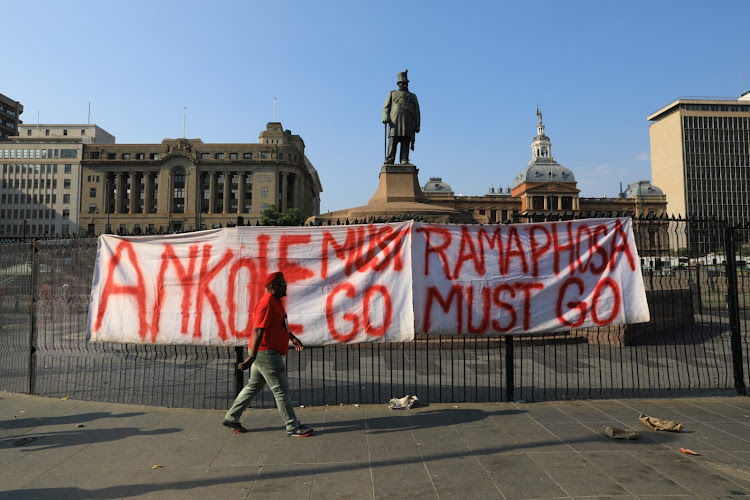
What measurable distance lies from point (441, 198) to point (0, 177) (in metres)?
93.7

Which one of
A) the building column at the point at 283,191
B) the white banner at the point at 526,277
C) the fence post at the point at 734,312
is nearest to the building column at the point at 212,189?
the building column at the point at 283,191

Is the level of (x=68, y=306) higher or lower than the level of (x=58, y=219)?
lower

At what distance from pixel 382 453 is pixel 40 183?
11307 cm

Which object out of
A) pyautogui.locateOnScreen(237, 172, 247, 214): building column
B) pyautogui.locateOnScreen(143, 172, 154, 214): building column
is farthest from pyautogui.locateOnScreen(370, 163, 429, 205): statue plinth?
pyautogui.locateOnScreen(143, 172, 154, 214): building column

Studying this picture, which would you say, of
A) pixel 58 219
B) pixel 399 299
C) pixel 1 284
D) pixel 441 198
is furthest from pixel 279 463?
pixel 58 219

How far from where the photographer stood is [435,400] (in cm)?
649

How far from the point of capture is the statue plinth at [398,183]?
54.1ft

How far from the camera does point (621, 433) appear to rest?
495 cm

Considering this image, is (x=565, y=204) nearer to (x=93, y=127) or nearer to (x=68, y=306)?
(x=68, y=306)

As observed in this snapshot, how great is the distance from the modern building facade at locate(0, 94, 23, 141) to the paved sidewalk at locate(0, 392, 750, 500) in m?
122

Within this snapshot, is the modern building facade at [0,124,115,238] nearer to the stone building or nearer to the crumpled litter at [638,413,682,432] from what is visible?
the stone building

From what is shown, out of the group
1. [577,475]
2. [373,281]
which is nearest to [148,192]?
[373,281]

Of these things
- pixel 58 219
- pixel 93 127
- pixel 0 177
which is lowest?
pixel 58 219

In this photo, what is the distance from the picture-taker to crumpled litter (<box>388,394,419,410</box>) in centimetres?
601
